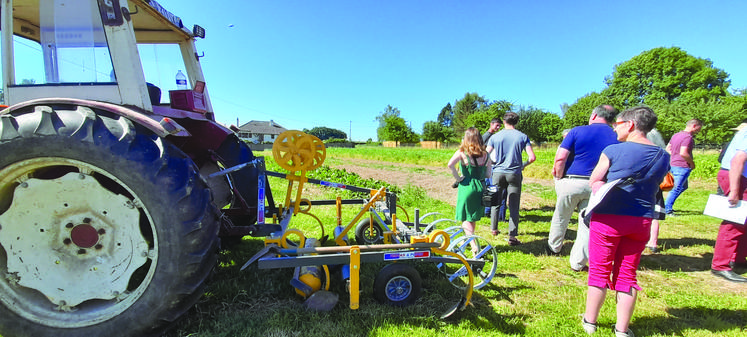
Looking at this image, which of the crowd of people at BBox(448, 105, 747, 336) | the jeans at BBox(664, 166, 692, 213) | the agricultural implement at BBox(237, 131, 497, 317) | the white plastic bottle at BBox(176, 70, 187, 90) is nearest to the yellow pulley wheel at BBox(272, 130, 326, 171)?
the agricultural implement at BBox(237, 131, 497, 317)

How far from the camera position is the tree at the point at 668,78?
38.2m

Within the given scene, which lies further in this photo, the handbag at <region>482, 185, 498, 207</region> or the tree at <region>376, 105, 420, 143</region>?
the tree at <region>376, 105, 420, 143</region>

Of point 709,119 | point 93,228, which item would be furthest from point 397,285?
point 709,119

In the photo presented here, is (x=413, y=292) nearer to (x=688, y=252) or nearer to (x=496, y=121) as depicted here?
(x=496, y=121)

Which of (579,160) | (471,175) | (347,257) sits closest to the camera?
(347,257)

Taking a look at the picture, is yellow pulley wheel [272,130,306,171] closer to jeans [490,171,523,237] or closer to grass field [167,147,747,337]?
grass field [167,147,747,337]

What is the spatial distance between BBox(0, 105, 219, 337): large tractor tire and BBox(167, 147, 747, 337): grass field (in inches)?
18.6

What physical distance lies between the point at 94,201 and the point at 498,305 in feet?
10.0

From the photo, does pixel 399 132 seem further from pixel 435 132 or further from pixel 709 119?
pixel 709 119

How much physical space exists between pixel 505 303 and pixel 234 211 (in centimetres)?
272

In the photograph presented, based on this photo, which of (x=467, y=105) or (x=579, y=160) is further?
(x=467, y=105)

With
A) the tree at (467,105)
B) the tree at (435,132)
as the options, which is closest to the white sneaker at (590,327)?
the tree at (435,132)

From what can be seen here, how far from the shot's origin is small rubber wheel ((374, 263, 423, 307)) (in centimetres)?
250

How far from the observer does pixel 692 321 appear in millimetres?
2623
